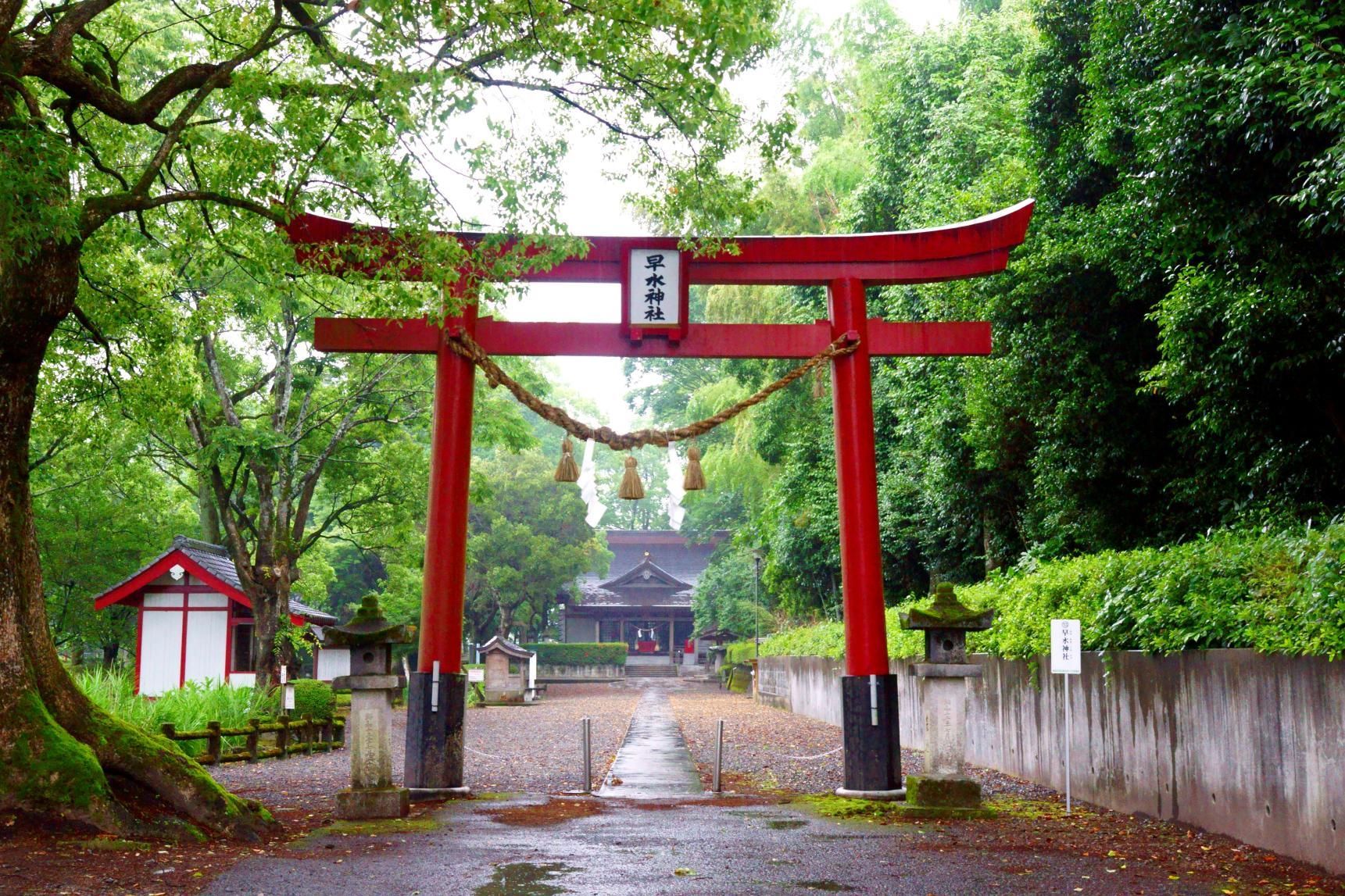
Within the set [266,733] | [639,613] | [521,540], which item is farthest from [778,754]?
[639,613]

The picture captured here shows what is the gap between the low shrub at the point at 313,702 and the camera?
17.4m

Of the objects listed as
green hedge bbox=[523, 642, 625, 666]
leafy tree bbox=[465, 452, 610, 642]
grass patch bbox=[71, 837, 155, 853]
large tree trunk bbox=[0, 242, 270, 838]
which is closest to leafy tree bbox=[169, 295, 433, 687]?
large tree trunk bbox=[0, 242, 270, 838]

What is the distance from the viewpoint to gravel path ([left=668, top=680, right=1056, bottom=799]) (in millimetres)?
11633

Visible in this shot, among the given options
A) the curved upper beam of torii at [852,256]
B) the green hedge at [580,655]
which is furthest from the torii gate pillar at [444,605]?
the green hedge at [580,655]

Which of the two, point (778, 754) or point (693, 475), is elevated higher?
point (693, 475)

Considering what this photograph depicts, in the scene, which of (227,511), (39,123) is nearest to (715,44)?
(39,123)

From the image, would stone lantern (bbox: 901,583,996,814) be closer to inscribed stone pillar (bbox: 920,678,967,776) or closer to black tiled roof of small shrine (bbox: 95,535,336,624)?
inscribed stone pillar (bbox: 920,678,967,776)

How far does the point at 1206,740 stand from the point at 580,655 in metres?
46.0

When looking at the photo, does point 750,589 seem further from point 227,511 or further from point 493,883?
point 493,883

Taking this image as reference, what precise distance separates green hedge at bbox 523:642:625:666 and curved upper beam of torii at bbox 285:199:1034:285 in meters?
41.9

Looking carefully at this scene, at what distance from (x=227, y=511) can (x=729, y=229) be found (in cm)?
1131

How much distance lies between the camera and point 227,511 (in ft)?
61.6

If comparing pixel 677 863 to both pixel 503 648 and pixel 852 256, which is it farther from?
pixel 503 648

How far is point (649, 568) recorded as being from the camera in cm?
6016
